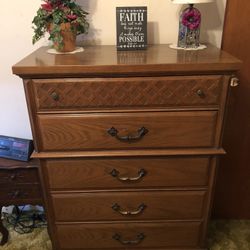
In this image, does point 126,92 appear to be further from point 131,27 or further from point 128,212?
point 128,212

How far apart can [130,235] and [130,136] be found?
55 centimetres

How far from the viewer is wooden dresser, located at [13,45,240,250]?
0.94 metres

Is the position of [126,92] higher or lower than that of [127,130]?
higher

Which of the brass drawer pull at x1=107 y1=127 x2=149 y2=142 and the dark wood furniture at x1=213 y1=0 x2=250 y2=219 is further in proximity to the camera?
the dark wood furniture at x1=213 y1=0 x2=250 y2=219

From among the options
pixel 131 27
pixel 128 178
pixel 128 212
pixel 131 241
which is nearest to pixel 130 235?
pixel 131 241

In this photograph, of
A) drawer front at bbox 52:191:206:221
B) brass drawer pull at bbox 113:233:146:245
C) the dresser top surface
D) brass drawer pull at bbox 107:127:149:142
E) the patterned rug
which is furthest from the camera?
the patterned rug

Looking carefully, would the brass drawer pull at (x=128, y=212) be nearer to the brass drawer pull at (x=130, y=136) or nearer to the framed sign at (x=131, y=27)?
the brass drawer pull at (x=130, y=136)

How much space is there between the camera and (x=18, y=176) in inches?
50.1

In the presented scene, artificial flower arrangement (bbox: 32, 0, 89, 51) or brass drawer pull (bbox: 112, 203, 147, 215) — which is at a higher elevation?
artificial flower arrangement (bbox: 32, 0, 89, 51)

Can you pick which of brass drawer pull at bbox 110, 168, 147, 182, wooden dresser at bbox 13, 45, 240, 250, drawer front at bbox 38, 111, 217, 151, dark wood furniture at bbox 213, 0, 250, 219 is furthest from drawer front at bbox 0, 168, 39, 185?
dark wood furniture at bbox 213, 0, 250, 219

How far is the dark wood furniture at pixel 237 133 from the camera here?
1.23 m

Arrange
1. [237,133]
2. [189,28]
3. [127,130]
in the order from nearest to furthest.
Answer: [127,130] < [189,28] < [237,133]

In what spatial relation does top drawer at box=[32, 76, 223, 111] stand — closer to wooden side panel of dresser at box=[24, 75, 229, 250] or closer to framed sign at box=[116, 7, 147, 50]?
wooden side panel of dresser at box=[24, 75, 229, 250]

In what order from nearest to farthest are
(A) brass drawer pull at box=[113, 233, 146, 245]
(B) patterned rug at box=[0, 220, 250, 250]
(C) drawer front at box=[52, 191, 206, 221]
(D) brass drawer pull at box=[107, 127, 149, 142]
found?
1. (D) brass drawer pull at box=[107, 127, 149, 142]
2. (C) drawer front at box=[52, 191, 206, 221]
3. (A) brass drawer pull at box=[113, 233, 146, 245]
4. (B) patterned rug at box=[0, 220, 250, 250]
